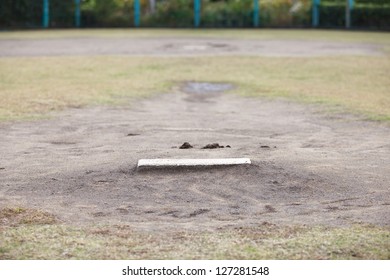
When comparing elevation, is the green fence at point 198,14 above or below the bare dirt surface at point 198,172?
above

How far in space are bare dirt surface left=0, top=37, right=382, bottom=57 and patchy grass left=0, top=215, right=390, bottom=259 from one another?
17.3 m

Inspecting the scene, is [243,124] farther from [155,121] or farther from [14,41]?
[14,41]

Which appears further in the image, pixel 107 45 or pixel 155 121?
pixel 107 45

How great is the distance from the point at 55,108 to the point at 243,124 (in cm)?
334

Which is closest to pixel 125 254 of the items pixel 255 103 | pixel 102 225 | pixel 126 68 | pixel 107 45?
pixel 102 225

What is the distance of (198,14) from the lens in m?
37.6

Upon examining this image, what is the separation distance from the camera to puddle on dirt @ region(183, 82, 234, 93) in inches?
680

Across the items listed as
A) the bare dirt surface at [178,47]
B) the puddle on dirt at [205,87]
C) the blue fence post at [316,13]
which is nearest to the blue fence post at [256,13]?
the blue fence post at [316,13]

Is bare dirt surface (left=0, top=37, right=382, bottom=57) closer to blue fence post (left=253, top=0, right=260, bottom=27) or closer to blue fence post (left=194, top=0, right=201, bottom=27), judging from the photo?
blue fence post (left=194, top=0, right=201, bottom=27)

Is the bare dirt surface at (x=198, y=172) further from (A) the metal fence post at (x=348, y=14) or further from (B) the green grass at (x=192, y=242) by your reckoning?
(A) the metal fence post at (x=348, y=14)

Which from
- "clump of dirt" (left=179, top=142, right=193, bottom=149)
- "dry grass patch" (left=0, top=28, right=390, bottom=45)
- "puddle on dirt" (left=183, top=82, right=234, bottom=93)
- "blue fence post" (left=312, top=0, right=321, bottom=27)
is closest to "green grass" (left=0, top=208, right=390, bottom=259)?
"clump of dirt" (left=179, top=142, right=193, bottom=149)

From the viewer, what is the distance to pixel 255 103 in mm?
15539

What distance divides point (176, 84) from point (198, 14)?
20.1 metres

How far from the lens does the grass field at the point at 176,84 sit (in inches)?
252
